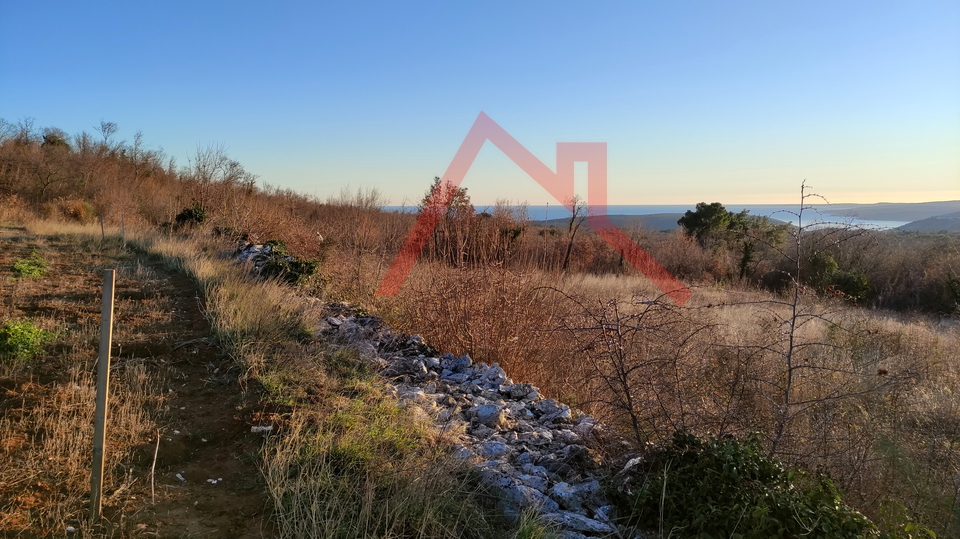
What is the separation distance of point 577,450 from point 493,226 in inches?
153

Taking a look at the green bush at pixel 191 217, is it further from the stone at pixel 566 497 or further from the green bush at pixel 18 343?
the stone at pixel 566 497

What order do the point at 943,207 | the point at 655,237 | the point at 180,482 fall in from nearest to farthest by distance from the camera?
the point at 180,482, the point at 655,237, the point at 943,207

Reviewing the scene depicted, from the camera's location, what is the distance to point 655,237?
22703mm

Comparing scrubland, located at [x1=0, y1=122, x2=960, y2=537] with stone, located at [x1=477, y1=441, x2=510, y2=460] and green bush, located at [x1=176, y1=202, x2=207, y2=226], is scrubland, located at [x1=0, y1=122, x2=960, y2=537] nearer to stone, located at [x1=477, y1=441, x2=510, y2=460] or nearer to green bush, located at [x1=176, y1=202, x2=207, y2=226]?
green bush, located at [x1=176, y1=202, x2=207, y2=226]

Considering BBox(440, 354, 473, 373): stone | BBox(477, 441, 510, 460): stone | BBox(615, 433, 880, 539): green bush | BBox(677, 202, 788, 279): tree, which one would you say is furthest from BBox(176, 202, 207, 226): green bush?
BBox(677, 202, 788, 279): tree

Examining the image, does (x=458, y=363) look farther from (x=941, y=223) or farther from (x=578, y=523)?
(x=941, y=223)

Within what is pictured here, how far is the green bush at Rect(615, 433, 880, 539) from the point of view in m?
2.21

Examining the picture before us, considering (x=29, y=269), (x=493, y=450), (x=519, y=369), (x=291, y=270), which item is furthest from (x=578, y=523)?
(x=29, y=269)

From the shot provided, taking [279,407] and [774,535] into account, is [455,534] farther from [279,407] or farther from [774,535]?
[279,407]

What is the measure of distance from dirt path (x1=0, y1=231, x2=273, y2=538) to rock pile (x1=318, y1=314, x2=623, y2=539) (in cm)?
133

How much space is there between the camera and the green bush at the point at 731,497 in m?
2.21

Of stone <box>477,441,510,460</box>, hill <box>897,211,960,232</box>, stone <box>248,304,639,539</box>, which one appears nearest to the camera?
stone <box>248,304,639,539</box>

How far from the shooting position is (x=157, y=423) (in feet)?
11.0

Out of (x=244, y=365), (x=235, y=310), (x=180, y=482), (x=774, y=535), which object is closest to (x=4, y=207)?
(x=235, y=310)
